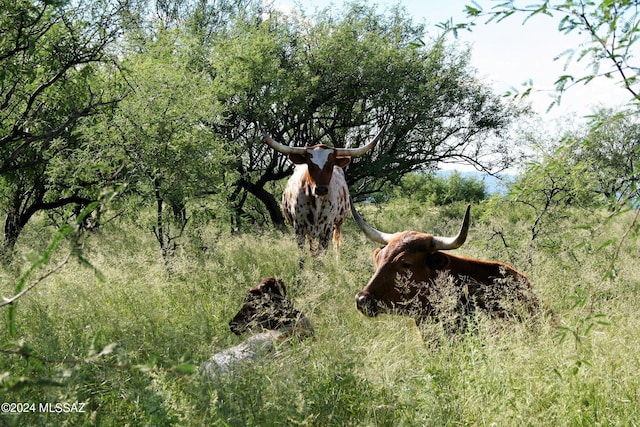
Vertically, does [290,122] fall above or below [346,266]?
above

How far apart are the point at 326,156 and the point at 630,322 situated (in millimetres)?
4916

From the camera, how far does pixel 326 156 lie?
28.1 feet

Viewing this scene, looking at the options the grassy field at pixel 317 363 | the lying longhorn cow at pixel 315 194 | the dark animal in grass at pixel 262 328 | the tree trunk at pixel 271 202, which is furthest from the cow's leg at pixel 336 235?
the dark animal in grass at pixel 262 328

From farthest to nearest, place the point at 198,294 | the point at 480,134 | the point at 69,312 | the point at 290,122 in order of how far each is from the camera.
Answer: the point at 480,134
the point at 290,122
the point at 198,294
the point at 69,312

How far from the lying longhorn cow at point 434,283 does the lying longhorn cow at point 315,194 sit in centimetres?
341

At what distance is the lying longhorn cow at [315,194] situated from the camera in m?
8.49

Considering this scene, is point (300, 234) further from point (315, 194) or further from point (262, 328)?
point (262, 328)

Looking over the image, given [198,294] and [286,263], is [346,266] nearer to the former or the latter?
[286,263]

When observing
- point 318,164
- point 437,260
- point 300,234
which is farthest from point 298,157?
point 437,260

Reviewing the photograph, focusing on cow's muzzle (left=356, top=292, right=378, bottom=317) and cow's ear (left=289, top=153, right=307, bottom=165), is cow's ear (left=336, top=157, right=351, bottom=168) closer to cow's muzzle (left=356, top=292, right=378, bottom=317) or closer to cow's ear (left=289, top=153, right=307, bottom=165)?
cow's ear (left=289, top=153, right=307, bottom=165)

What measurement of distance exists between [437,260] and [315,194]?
3652 mm

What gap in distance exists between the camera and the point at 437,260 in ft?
16.1

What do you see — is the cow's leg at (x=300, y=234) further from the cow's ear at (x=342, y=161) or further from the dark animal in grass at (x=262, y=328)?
the dark animal in grass at (x=262, y=328)

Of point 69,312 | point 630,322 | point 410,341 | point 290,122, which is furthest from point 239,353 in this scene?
point 290,122
